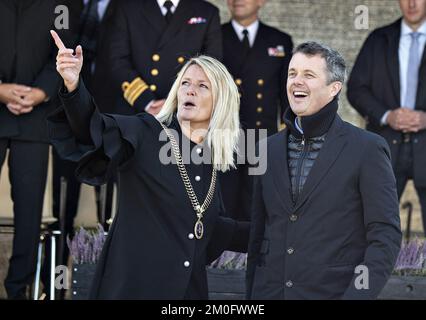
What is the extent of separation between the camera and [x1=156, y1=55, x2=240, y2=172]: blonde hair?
525cm

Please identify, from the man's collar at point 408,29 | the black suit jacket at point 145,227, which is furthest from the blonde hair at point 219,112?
the man's collar at point 408,29

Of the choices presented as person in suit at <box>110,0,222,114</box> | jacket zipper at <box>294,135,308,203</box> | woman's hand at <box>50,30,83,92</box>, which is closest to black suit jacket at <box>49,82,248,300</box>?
woman's hand at <box>50,30,83,92</box>

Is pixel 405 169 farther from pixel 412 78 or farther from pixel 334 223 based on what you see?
pixel 334 223

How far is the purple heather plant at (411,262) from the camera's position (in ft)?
21.9

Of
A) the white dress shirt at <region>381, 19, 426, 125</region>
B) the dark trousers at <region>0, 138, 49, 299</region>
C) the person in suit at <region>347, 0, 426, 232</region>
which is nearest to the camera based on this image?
the dark trousers at <region>0, 138, 49, 299</region>

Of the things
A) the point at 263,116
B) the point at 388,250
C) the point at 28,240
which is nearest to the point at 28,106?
the point at 28,240

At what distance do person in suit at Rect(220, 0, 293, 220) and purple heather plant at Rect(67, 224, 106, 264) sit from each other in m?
1.41

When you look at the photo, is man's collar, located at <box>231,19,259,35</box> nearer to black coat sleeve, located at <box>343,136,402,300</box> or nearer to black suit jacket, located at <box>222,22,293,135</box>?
black suit jacket, located at <box>222,22,293,135</box>

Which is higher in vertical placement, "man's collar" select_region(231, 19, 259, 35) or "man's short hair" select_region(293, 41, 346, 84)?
"man's collar" select_region(231, 19, 259, 35)

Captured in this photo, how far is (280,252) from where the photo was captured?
475 cm

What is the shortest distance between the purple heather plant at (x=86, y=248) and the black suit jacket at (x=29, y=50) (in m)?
0.80

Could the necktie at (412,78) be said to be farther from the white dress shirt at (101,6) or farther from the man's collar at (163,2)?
the white dress shirt at (101,6)

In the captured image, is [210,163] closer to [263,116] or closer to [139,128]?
[139,128]

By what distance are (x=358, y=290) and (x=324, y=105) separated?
928mm
